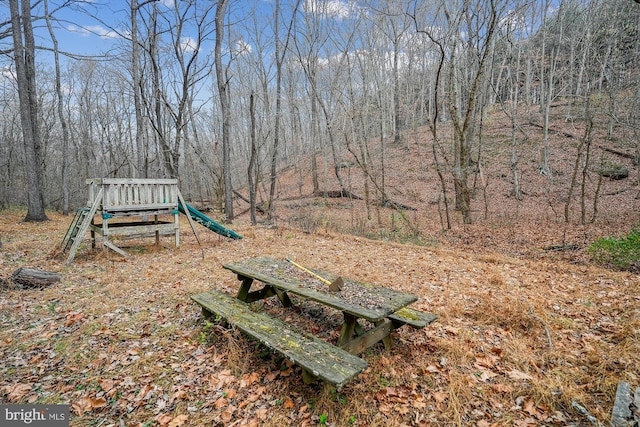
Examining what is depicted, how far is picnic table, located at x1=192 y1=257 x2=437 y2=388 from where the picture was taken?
228 centimetres

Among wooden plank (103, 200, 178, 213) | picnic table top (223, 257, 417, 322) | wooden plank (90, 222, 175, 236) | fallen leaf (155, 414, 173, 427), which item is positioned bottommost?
fallen leaf (155, 414, 173, 427)

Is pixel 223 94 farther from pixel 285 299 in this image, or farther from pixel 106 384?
pixel 106 384

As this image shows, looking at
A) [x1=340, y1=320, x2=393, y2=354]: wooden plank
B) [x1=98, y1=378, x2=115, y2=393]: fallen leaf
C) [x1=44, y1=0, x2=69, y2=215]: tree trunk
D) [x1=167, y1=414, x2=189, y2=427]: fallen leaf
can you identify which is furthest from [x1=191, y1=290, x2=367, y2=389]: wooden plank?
[x1=44, y1=0, x2=69, y2=215]: tree trunk

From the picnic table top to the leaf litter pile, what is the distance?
0.56 metres

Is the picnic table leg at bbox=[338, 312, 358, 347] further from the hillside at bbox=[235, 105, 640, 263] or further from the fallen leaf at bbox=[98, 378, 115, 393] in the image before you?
the hillside at bbox=[235, 105, 640, 263]

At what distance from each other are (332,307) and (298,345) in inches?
16.9

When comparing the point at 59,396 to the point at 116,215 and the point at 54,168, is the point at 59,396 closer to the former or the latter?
the point at 116,215

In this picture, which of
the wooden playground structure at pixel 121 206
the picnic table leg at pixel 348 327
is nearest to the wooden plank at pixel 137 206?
the wooden playground structure at pixel 121 206

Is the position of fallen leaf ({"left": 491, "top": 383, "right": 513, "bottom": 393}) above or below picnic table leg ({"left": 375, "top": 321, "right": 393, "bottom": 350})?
below

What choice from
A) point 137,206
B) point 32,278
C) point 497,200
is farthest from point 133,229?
point 497,200

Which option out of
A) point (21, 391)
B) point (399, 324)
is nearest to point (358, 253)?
point (399, 324)

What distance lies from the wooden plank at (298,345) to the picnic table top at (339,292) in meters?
0.33

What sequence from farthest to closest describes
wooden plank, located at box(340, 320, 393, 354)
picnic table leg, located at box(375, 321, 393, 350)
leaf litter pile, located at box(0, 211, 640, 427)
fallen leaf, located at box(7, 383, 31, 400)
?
picnic table leg, located at box(375, 321, 393, 350) → wooden plank, located at box(340, 320, 393, 354) → fallen leaf, located at box(7, 383, 31, 400) → leaf litter pile, located at box(0, 211, 640, 427)

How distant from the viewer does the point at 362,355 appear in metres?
2.88
